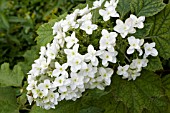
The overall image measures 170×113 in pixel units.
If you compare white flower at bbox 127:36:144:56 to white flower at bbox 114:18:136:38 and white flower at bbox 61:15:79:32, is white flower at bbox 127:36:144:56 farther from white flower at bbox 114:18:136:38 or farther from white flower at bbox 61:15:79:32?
white flower at bbox 61:15:79:32

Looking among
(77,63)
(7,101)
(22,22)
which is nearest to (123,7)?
(77,63)

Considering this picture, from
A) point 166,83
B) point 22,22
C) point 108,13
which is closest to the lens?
point 108,13

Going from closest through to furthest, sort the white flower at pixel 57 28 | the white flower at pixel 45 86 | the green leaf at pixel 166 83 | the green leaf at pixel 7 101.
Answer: the white flower at pixel 45 86 < the white flower at pixel 57 28 < the green leaf at pixel 166 83 < the green leaf at pixel 7 101

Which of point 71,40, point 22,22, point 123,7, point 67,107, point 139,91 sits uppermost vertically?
point 123,7

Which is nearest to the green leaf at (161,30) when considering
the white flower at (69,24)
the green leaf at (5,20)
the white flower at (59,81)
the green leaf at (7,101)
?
the white flower at (69,24)

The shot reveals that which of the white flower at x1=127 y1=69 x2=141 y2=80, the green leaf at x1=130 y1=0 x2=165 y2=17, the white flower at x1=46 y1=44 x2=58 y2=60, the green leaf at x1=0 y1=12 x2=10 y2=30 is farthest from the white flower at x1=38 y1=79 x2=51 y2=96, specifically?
the green leaf at x1=0 y1=12 x2=10 y2=30

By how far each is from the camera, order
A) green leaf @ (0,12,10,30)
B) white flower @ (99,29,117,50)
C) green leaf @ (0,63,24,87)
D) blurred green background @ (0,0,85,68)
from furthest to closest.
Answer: blurred green background @ (0,0,85,68), green leaf @ (0,12,10,30), green leaf @ (0,63,24,87), white flower @ (99,29,117,50)

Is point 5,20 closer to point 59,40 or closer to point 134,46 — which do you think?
point 59,40

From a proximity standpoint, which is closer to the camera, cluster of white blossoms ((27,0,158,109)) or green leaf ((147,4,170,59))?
cluster of white blossoms ((27,0,158,109))

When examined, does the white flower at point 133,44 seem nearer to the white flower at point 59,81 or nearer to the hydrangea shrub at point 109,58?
the hydrangea shrub at point 109,58
